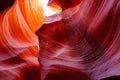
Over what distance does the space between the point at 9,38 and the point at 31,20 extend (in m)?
0.15

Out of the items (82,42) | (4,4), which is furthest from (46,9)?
(82,42)

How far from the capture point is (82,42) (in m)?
1.14

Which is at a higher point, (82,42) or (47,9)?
(47,9)

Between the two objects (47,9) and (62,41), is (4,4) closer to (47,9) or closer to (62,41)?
(47,9)

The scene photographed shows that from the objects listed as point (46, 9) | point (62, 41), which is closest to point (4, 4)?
point (46, 9)

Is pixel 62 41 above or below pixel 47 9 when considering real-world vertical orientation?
below

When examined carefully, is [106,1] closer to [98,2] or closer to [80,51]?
[98,2]

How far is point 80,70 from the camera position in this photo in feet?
3.46

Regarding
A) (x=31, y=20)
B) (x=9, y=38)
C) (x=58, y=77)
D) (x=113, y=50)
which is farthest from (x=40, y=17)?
(x=113, y=50)

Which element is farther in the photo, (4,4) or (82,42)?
(4,4)

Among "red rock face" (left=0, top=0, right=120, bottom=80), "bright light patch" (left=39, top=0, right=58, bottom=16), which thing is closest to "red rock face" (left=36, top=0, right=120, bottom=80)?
"red rock face" (left=0, top=0, right=120, bottom=80)

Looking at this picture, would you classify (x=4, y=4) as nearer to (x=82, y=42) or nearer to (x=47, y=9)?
(x=47, y=9)

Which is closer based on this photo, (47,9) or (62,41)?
(62,41)

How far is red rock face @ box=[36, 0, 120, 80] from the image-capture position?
A: 991mm
